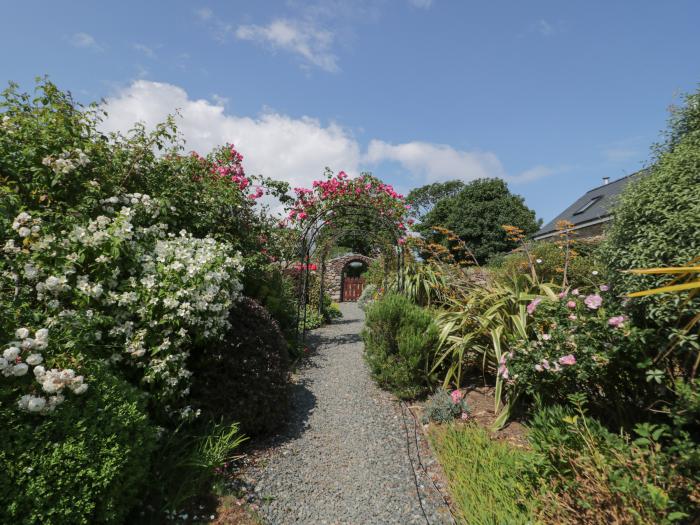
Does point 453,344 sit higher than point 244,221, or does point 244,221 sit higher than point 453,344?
point 244,221

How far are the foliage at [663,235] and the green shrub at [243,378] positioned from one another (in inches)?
115

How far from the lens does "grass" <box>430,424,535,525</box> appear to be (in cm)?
218

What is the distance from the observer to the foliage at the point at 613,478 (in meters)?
1.62

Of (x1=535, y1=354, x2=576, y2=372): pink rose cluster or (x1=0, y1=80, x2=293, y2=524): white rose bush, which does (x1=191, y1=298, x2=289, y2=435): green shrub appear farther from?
(x1=535, y1=354, x2=576, y2=372): pink rose cluster

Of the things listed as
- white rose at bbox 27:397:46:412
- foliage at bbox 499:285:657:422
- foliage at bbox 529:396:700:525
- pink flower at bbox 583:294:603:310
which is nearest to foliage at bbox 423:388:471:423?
foliage at bbox 499:285:657:422

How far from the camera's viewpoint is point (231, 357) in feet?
10.6

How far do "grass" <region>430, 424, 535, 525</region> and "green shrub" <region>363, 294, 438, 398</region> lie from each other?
3.39ft

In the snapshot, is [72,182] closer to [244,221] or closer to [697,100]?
[244,221]

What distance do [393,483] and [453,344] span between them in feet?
6.18

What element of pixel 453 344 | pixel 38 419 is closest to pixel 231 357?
pixel 38 419

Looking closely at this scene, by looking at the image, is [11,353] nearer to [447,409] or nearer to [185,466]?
[185,466]

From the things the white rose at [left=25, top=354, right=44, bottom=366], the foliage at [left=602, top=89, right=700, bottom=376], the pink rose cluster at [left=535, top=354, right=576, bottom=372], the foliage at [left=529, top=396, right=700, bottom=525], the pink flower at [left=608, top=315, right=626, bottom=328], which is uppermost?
the foliage at [left=602, top=89, right=700, bottom=376]

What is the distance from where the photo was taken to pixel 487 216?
22688 millimetres

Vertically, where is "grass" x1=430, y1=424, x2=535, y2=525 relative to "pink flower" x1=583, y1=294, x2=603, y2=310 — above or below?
below
